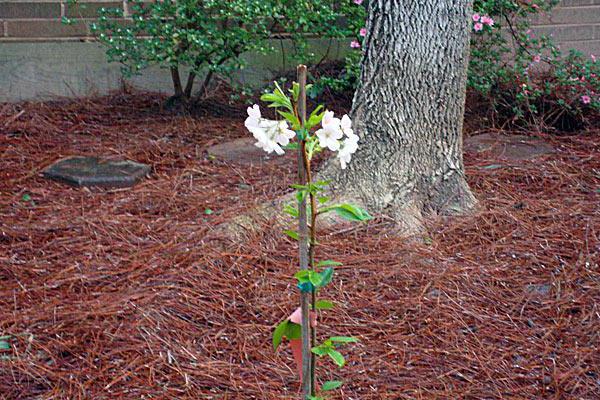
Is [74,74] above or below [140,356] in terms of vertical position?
above

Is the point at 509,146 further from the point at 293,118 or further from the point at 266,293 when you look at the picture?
the point at 293,118

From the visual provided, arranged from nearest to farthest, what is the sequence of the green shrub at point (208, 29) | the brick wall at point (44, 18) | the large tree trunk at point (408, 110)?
the large tree trunk at point (408, 110) → the green shrub at point (208, 29) → the brick wall at point (44, 18)

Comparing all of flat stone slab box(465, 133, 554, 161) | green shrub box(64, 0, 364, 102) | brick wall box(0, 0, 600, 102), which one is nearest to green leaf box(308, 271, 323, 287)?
flat stone slab box(465, 133, 554, 161)

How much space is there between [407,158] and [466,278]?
0.80 meters

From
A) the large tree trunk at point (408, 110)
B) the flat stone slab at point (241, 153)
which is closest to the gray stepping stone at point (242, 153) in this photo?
the flat stone slab at point (241, 153)

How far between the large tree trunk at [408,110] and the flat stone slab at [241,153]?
116 centimetres

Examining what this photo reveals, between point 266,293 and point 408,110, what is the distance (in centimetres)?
127

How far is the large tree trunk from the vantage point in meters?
3.96

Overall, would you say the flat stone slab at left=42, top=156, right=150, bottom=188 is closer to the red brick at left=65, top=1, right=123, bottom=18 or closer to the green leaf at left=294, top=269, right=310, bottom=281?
the red brick at left=65, top=1, right=123, bottom=18

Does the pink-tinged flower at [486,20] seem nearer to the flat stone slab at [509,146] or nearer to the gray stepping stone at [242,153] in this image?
the flat stone slab at [509,146]

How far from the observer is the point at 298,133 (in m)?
1.88

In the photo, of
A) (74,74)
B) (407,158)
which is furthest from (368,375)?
(74,74)

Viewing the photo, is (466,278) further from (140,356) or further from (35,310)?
(35,310)

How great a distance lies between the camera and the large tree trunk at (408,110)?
3955 millimetres
